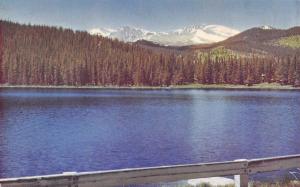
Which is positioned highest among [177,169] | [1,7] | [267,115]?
[1,7]

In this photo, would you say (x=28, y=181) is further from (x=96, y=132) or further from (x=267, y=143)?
(x=96, y=132)

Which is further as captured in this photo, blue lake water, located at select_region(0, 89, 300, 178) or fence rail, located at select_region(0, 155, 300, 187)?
blue lake water, located at select_region(0, 89, 300, 178)

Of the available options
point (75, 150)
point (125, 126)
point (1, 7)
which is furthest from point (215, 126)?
point (1, 7)

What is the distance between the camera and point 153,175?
9.70 m

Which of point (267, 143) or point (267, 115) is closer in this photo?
point (267, 143)

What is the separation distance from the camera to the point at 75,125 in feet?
233

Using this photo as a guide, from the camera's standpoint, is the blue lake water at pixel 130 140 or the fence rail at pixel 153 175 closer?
the fence rail at pixel 153 175

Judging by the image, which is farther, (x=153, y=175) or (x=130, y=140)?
(x=130, y=140)

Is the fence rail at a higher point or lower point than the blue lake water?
higher

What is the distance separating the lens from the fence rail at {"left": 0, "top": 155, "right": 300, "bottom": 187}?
8.73 metres

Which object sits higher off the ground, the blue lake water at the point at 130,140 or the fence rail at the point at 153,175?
the fence rail at the point at 153,175

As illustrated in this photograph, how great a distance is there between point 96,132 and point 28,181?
5398cm

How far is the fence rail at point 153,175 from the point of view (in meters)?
8.73

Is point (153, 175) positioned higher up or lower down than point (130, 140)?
higher up
